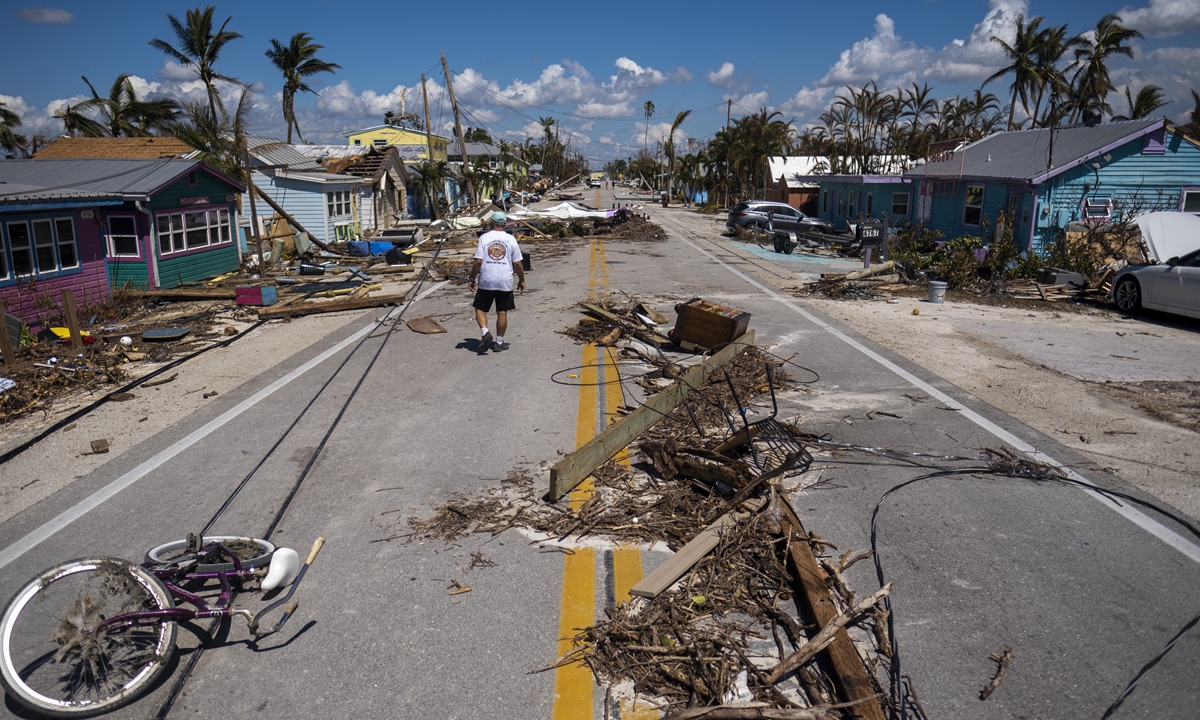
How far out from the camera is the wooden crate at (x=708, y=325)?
31.7 ft

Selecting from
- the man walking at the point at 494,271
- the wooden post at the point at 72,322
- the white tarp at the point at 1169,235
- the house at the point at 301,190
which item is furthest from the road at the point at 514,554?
the house at the point at 301,190

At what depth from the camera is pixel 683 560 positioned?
4418 mm

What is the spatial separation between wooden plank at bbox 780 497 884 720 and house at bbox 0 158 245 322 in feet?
48.0

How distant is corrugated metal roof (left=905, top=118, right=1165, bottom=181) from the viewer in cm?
2131

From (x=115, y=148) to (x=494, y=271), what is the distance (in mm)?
24069

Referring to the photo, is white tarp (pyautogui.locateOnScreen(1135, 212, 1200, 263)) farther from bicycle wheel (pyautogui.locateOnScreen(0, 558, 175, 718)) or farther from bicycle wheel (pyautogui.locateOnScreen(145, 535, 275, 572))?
bicycle wheel (pyautogui.locateOnScreen(0, 558, 175, 718))

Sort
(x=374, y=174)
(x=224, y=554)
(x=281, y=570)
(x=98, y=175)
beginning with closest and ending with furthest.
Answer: (x=281, y=570) < (x=224, y=554) < (x=98, y=175) < (x=374, y=174)

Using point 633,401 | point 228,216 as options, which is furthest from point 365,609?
point 228,216

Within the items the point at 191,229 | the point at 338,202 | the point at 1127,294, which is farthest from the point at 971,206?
the point at 338,202

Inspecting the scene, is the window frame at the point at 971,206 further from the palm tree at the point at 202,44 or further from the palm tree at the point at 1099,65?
the palm tree at the point at 202,44

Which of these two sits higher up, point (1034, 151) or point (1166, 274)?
point (1034, 151)

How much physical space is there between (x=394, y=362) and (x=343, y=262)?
50.9ft

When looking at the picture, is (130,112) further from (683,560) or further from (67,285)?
(683,560)

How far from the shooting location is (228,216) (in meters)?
22.9
